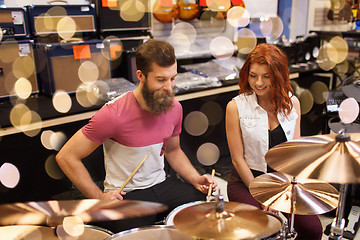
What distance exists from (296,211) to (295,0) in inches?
230

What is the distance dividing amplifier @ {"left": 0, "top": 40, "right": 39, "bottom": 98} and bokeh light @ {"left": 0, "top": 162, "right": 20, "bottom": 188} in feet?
1.82

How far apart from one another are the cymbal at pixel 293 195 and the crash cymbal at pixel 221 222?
11.4 inches

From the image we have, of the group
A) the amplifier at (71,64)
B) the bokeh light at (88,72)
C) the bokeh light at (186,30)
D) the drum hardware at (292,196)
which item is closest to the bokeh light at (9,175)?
the amplifier at (71,64)

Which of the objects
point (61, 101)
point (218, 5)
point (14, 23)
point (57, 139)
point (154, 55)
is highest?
point (218, 5)

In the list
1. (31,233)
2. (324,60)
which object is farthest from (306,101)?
(31,233)

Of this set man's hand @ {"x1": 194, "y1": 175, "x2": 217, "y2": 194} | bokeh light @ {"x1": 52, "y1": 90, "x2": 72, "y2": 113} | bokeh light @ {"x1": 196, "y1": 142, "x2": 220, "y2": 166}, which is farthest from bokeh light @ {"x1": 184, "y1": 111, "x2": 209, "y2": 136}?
man's hand @ {"x1": 194, "y1": 175, "x2": 217, "y2": 194}

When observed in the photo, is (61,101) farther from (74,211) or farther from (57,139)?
(74,211)

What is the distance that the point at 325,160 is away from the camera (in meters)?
1.14

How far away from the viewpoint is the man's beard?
1.71 m

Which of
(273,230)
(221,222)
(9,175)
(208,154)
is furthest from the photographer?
(208,154)

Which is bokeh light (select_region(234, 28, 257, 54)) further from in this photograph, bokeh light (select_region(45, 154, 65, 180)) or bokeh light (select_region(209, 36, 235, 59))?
bokeh light (select_region(45, 154, 65, 180))

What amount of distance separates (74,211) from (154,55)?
2.98 ft

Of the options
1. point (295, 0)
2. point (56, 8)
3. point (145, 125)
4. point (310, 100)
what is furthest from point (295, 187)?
point (295, 0)

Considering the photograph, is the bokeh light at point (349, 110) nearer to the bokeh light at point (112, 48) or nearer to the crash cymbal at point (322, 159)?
the crash cymbal at point (322, 159)
